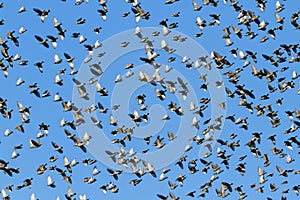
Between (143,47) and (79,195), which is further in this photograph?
(143,47)

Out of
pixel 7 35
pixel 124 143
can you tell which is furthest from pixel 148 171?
pixel 7 35

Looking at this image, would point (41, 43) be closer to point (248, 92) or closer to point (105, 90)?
point (105, 90)

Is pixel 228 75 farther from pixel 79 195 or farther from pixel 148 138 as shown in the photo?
pixel 79 195

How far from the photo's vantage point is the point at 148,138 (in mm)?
110750

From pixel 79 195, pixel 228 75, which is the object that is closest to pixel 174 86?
pixel 228 75

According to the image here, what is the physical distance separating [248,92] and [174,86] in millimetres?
6689

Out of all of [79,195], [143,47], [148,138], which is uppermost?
[143,47]

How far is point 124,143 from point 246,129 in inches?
440

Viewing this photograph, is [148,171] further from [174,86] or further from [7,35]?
[7,35]

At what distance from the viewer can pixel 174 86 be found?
108438 millimetres

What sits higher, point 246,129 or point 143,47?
point 143,47

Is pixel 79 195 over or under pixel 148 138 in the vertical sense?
under

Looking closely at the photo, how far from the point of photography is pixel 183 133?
376ft

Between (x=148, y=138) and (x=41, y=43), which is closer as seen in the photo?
(x=41, y=43)
